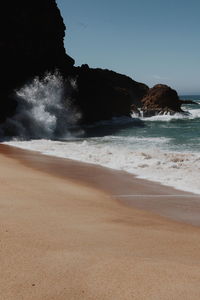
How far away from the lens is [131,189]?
829 cm

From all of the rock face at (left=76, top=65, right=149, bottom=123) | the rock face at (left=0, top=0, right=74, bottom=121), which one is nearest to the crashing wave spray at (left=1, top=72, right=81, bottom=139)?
the rock face at (left=0, top=0, right=74, bottom=121)

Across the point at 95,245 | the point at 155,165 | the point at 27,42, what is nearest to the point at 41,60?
the point at 27,42

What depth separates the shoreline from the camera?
21.3ft

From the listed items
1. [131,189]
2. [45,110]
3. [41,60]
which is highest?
[41,60]

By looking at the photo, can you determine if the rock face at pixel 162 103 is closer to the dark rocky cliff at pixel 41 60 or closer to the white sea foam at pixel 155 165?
the dark rocky cliff at pixel 41 60

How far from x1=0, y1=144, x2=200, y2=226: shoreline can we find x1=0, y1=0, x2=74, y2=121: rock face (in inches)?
619

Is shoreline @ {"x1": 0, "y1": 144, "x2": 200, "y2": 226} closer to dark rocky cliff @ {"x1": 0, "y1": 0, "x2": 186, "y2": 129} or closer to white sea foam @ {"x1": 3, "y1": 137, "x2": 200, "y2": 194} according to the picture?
white sea foam @ {"x1": 3, "y1": 137, "x2": 200, "y2": 194}

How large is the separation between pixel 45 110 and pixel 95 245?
28.1 m

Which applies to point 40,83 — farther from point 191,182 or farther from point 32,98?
point 191,182

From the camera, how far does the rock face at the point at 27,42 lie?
30234 millimetres

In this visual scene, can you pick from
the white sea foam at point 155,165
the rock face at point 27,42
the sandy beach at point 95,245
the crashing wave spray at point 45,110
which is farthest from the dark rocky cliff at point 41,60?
the sandy beach at point 95,245

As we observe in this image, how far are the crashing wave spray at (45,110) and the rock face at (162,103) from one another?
17644mm

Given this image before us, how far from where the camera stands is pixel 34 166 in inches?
448

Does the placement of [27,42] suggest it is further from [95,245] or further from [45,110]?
[95,245]
